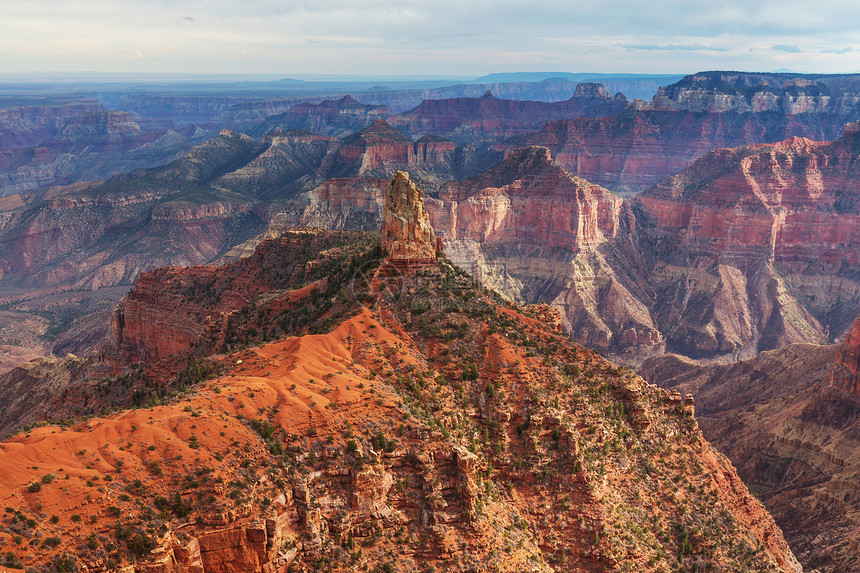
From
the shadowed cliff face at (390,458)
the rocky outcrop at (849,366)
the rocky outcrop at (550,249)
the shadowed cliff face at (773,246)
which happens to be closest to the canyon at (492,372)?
the shadowed cliff face at (390,458)

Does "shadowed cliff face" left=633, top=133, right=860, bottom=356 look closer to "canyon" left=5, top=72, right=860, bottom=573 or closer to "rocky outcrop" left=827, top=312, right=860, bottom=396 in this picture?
"canyon" left=5, top=72, right=860, bottom=573

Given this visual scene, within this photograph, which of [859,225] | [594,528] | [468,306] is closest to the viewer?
[594,528]

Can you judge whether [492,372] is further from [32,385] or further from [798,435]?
Answer: [32,385]

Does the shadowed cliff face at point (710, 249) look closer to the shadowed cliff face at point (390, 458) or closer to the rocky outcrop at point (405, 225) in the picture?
the rocky outcrop at point (405, 225)

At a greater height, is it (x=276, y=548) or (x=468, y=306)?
(x=468, y=306)

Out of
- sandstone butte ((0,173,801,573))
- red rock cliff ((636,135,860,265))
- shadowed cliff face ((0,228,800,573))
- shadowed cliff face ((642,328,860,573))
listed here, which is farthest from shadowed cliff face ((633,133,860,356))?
sandstone butte ((0,173,801,573))

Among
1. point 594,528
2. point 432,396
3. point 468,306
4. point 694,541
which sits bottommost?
point 694,541

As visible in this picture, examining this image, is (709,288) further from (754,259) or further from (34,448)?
(34,448)

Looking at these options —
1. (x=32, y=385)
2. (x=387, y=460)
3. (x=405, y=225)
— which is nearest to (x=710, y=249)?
(x=405, y=225)

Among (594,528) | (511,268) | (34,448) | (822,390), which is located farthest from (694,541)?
(511,268)
